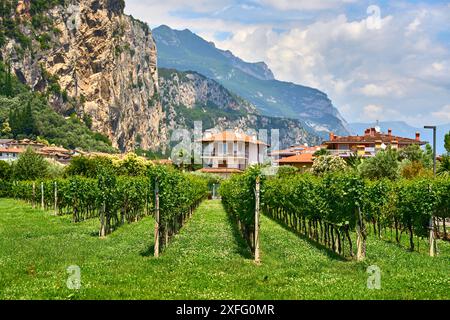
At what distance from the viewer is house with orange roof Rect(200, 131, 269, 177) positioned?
411ft

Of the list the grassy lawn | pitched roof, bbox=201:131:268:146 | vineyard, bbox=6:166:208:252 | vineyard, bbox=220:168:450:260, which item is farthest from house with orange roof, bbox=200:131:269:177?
the grassy lawn

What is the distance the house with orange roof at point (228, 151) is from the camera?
125 meters

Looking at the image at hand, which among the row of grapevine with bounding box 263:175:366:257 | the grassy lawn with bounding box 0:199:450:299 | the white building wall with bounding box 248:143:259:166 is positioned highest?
the white building wall with bounding box 248:143:259:166

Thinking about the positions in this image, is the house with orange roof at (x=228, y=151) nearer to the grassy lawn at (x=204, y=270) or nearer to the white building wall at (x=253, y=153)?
the white building wall at (x=253, y=153)

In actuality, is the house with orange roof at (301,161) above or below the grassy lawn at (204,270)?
above

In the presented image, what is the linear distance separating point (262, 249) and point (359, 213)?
4.81 metres

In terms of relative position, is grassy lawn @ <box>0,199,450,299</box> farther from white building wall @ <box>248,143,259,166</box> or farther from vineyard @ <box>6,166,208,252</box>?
white building wall @ <box>248,143,259,166</box>

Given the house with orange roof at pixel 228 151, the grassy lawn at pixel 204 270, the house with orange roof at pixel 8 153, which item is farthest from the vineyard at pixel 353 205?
the house with orange roof at pixel 8 153

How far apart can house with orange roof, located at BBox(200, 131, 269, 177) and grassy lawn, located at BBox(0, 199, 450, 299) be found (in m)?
95.4

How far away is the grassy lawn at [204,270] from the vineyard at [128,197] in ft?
7.08

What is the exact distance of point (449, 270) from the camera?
18.9 meters

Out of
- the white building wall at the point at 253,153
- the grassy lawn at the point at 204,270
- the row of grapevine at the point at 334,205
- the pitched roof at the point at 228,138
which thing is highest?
the pitched roof at the point at 228,138

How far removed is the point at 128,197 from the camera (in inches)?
1666
